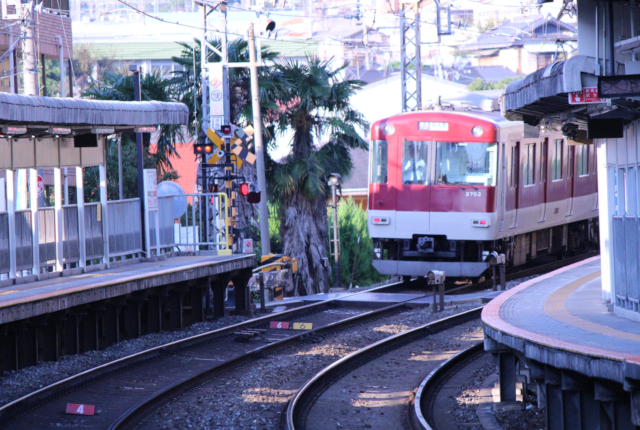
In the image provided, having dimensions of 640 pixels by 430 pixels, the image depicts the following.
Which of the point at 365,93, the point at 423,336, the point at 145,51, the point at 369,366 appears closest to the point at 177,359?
the point at 369,366

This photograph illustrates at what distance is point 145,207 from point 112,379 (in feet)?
18.0

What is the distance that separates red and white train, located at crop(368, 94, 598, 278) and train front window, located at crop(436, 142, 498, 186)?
0.8 inches

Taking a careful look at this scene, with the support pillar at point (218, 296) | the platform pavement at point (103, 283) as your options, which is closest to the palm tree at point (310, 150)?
the platform pavement at point (103, 283)

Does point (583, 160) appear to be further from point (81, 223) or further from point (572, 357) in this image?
point (572, 357)

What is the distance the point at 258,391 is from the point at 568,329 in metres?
3.64

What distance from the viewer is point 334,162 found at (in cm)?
2336

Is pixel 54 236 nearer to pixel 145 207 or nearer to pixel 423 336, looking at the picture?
pixel 145 207

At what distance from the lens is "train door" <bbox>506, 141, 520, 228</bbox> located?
61.3 ft

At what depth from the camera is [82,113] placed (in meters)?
13.0

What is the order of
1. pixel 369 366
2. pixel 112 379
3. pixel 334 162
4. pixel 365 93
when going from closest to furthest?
pixel 112 379, pixel 369 366, pixel 334 162, pixel 365 93

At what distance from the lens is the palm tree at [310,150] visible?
23.0m

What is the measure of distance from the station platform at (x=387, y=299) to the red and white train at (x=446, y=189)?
655 mm

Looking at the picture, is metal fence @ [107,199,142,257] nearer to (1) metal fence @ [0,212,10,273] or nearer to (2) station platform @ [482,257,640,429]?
(1) metal fence @ [0,212,10,273]

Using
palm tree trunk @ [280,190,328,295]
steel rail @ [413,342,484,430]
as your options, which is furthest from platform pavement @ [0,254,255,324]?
palm tree trunk @ [280,190,328,295]
